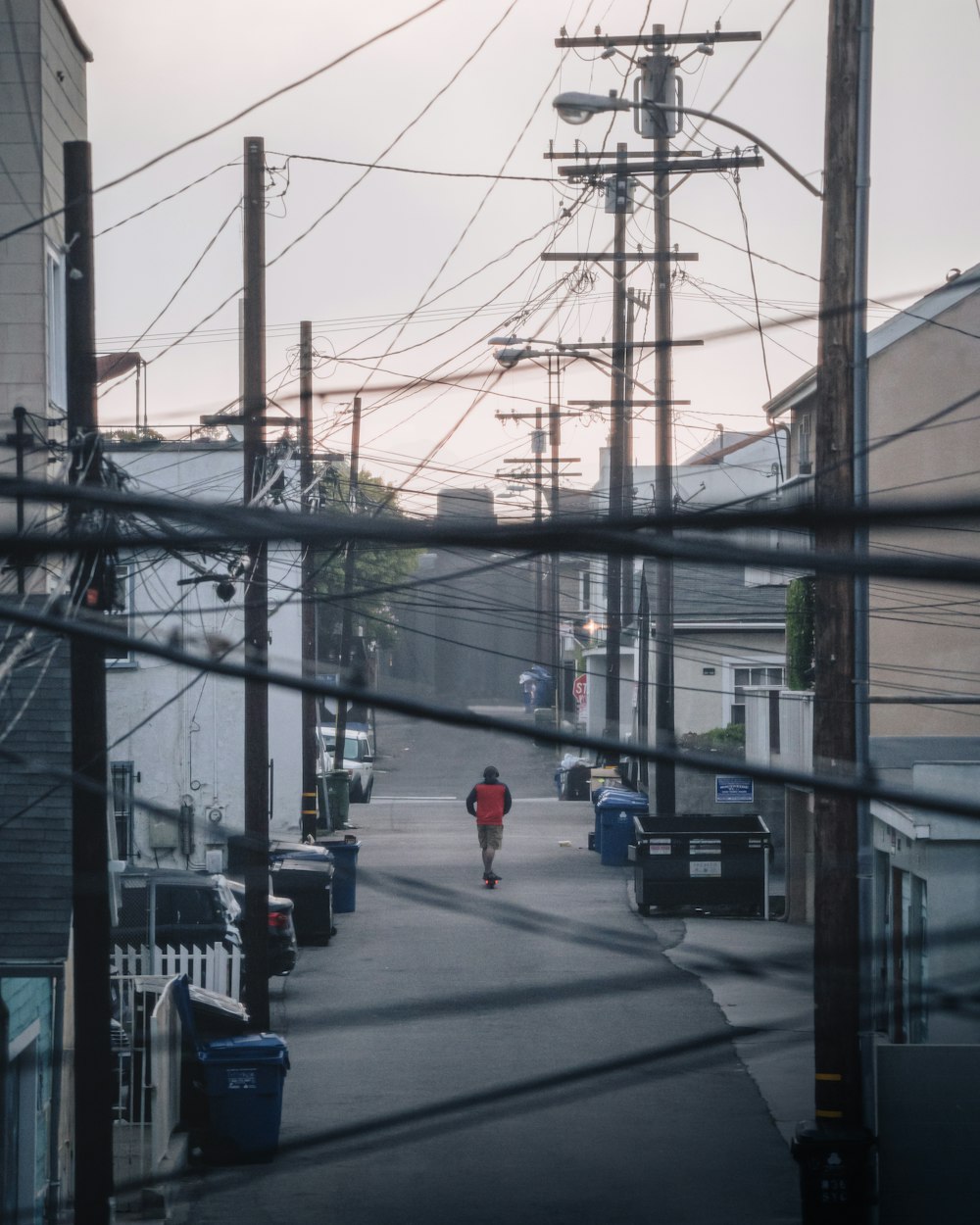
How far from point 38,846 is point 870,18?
7.44 meters

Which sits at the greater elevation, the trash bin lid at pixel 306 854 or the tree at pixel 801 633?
the tree at pixel 801 633

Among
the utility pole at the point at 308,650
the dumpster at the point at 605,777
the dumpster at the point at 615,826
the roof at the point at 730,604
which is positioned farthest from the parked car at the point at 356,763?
the roof at the point at 730,604

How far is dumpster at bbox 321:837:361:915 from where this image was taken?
765 inches

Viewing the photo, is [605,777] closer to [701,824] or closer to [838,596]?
[701,824]

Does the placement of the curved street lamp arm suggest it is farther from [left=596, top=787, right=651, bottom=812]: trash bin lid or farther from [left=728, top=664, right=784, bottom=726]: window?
[left=728, top=664, right=784, bottom=726]: window

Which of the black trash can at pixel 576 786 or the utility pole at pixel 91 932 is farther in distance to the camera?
the black trash can at pixel 576 786

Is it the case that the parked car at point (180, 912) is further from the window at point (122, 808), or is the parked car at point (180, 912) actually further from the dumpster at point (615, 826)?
the dumpster at point (615, 826)

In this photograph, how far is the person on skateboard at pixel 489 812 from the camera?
67.8 feet

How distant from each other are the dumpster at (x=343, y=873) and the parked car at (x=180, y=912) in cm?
337

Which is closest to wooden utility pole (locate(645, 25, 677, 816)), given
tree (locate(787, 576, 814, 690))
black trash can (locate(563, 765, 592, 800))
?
tree (locate(787, 576, 814, 690))

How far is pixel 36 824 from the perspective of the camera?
983 cm

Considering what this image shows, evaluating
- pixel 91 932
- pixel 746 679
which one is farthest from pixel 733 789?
pixel 91 932

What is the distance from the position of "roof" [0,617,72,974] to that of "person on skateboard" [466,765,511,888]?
34.6ft

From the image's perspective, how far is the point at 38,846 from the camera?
9.70 metres
